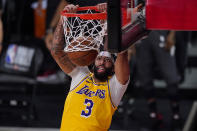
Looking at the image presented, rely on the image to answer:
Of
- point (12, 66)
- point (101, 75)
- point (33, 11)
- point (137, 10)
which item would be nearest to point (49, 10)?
point (33, 11)

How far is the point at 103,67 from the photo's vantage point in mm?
3686

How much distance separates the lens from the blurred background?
6.02 meters

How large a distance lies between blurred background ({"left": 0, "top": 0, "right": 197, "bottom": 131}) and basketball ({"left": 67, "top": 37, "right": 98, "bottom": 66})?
1.57m

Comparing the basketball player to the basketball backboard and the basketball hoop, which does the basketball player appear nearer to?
the basketball hoop

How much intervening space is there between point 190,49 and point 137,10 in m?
5.09

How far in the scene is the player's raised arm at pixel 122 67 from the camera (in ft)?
10.8

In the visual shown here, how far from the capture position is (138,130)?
6.07 metres

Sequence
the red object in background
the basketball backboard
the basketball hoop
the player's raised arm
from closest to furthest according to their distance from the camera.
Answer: the basketball backboard, the red object in background, the player's raised arm, the basketball hoop

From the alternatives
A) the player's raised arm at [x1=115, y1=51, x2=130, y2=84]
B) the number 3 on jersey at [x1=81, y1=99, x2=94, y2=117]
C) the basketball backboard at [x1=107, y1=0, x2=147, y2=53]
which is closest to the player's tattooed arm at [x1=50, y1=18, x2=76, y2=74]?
the number 3 on jersey at [x1=81, y1=99, x2=94, y2=117]

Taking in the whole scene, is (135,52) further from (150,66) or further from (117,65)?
(117,65)

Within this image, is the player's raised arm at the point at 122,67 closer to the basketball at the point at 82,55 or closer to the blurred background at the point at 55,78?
the basketball at the point at 82,55

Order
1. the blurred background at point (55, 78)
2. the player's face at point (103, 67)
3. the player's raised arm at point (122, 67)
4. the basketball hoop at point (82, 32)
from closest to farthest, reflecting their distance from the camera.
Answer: the player's raised arm at point (122, 67), the basketball hoop at point (82, 32), the player's face at point (103, 67), the blurred background at point (55, 78)

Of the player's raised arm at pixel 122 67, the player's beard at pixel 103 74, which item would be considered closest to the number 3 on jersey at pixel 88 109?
the player's beard at pixel 103 74

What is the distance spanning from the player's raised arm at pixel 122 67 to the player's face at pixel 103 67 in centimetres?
17
